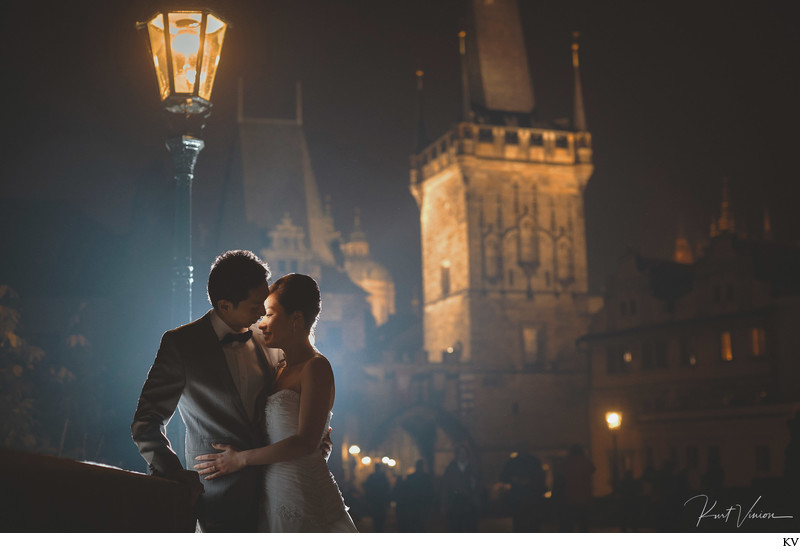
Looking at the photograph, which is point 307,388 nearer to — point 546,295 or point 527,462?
point 527,462

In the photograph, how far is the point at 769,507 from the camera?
55.7ft

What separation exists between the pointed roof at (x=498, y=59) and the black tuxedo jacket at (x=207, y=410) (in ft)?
146

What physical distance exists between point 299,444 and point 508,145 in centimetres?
4338

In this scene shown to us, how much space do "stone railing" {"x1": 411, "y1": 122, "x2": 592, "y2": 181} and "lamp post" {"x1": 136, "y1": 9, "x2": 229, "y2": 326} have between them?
130ft

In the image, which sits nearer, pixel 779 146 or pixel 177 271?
pixel 177 271

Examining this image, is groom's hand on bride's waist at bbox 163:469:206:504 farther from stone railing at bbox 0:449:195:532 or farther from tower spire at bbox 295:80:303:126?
tower spire at bbox 295:80:303:126

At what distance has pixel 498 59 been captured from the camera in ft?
154

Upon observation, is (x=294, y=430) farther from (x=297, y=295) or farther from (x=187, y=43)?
(x=187, y=43)

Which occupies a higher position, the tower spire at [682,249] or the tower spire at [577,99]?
the tower spire at [577,99]

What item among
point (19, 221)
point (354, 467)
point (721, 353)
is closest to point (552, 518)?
point (721, 353)

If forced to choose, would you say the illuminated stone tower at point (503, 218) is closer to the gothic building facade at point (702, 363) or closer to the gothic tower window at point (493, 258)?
the gothic tower window at point (493, 258)

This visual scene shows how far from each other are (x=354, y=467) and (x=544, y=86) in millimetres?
21805

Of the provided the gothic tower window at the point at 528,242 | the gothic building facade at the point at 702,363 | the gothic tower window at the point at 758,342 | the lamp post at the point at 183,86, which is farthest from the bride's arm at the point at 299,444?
the gothic tower window at the point at 528,242

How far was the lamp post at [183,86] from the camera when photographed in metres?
5.12
